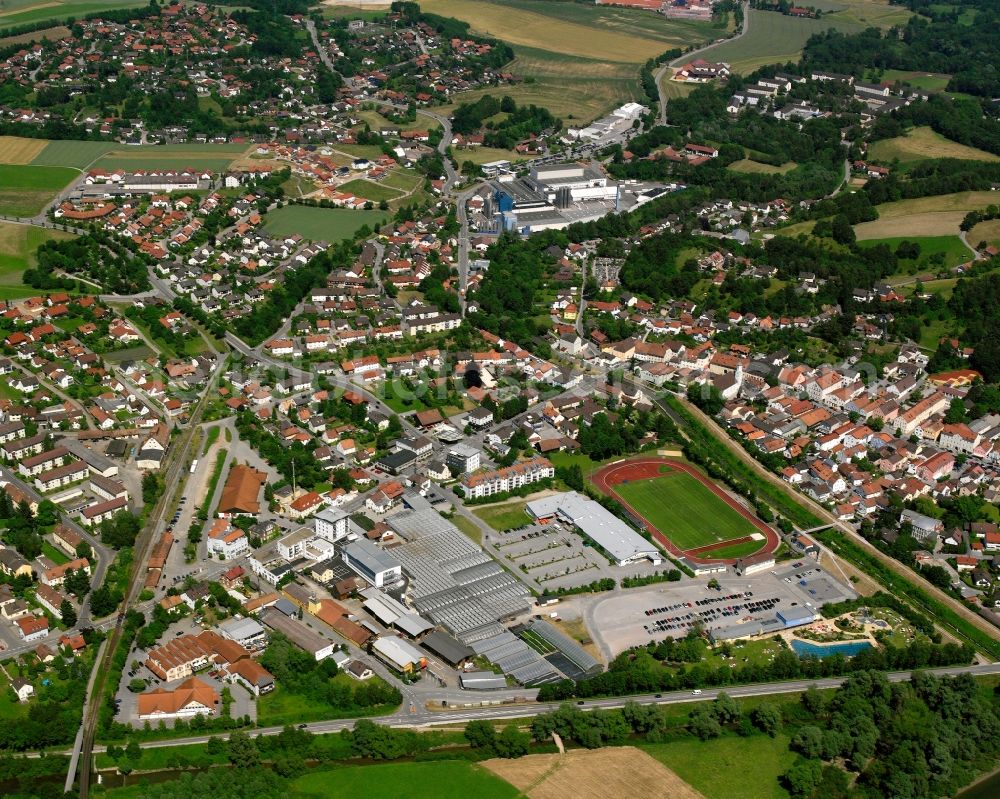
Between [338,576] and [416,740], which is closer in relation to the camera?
[416,740]

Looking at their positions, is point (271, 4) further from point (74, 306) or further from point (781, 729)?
point (781, 729)

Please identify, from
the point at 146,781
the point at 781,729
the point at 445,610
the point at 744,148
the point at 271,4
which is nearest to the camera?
the point at 146,781

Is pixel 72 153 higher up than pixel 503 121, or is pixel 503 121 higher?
pixel 503 121

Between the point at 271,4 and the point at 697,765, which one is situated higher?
the point at 271,4

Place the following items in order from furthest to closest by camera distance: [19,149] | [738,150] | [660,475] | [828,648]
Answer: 1. [738,150]
2. [19,149]
3. [660,475]
4. [828,648]

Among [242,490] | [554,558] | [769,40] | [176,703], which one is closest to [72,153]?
[242,490]

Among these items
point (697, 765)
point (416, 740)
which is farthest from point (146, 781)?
point (697, 765)

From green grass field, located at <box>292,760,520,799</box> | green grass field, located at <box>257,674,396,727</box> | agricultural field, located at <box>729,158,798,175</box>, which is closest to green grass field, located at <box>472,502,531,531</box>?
green grass field, located at <box>257,674,396,727</box>

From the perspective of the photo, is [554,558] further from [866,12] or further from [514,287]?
[866,12]
